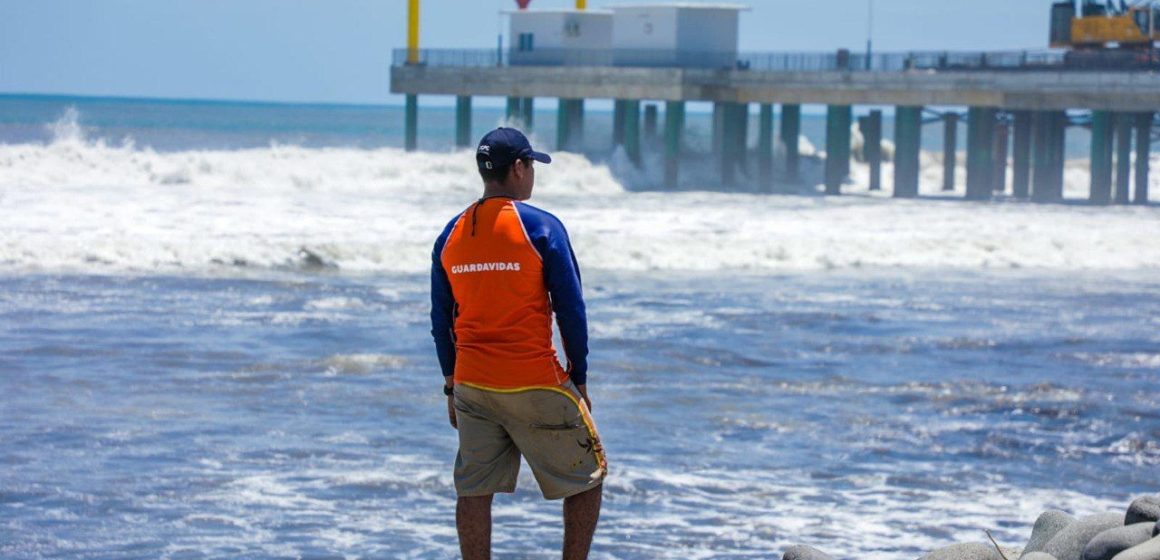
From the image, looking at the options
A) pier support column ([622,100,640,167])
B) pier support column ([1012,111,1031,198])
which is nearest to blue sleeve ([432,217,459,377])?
pier support column ([1012,111,1031,198])

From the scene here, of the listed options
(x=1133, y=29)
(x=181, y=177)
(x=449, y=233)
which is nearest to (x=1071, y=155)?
(x=1133, y=29)

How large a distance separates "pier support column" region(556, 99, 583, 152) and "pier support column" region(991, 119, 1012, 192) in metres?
11.4

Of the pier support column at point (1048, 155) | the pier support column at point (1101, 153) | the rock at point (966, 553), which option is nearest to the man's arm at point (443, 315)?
the rock at point (966, 553)

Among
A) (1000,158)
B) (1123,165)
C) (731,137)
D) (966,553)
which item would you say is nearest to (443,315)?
(966,553)

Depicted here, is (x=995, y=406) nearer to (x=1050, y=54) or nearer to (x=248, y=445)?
(x=248, y=445)

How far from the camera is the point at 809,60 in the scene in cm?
4556

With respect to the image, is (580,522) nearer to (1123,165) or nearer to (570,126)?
(1123,165)

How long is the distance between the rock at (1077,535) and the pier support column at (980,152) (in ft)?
123

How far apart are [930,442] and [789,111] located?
3733cm

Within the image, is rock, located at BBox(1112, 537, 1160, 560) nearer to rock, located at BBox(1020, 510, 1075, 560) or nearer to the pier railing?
rock, located at BBox(1020, 510, 1075, 560)

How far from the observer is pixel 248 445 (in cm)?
1059

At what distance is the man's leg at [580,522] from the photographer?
240 inches

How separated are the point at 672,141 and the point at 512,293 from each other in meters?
41.4

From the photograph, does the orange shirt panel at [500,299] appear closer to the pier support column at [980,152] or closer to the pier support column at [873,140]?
the pier support column at [980,152]
